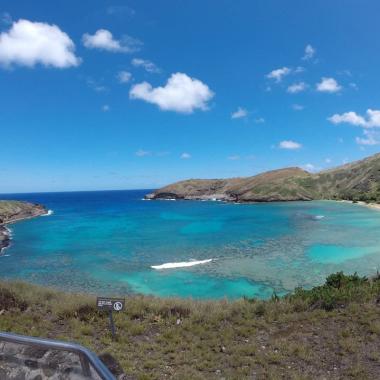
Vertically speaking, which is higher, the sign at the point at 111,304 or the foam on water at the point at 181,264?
the sign at the point at 111,304

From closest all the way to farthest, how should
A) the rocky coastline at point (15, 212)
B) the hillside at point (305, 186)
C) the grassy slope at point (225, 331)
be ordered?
the grassy slope at point (225, 331) < the rocky coastline at point (15, 212) < the hillside at point (305, 186)

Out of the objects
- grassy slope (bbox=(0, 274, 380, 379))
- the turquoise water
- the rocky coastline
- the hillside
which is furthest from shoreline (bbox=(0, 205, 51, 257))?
the hillside

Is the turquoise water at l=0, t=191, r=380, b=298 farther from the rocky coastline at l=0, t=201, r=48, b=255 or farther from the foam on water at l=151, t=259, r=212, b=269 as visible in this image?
the rocky coastline at l=0, t=201, r=48, b=255

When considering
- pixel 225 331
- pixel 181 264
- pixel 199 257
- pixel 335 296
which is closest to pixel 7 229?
pixel 199 257

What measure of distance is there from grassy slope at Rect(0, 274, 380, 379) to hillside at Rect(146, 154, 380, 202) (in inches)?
4783

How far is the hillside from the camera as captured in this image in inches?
5595

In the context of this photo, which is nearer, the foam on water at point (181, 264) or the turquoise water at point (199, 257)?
the turquoise water at point (199, 257)

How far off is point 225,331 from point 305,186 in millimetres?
156040

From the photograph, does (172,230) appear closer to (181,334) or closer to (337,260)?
(337,260)

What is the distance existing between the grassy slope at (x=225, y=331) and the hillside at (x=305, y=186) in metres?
121

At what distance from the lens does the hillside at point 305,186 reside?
142m

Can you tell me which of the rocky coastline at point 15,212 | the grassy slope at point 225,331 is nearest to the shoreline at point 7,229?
the rocky coastline at point 15,212

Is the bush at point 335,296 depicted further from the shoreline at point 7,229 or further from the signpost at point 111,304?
the shoreline at point 7,229

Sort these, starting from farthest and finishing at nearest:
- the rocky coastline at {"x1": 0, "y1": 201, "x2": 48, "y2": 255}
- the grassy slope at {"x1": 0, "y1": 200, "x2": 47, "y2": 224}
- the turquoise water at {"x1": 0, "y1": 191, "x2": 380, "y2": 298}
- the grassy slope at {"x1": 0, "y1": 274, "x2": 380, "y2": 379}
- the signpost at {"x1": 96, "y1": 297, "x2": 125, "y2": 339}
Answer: the grassy slope at {"x1": 0, "y1": 200, "x2": 47, "y2": 224}, the rocky coastline at {"x1": 0, "y1": 201, "x2": 48, "y2": 255}, the turquoise water at {"x1": 0, "y1": 191, "x2": 380, "y2": 298}, the signpost at {"x1": 96, "y1": 297, "x2": 125, "y2": 339}, the grassy slope at {"x1": 0, "y1": 274, "x2": 380, "y2": 379}
